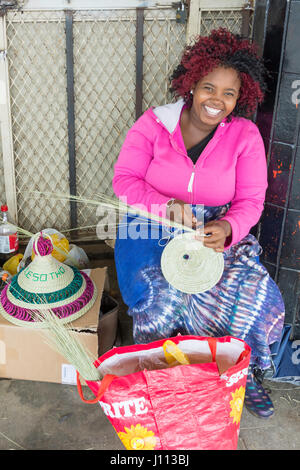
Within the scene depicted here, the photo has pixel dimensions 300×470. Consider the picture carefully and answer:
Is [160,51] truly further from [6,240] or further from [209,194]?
[6,240]

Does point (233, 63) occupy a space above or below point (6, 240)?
above

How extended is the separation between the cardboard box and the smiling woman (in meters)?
0.20

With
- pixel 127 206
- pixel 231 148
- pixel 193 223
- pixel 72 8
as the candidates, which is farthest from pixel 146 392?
pixel 72 8

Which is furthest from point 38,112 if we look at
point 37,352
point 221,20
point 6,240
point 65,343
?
point 65,343

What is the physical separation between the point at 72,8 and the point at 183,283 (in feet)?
6.08

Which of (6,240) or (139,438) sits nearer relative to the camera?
(139,438)

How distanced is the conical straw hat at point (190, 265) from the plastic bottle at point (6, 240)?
53.0 inches

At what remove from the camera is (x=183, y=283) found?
183cm

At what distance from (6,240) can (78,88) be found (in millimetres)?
1037

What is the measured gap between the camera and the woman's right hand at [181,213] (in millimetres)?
1915

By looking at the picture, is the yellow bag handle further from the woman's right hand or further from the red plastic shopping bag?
the woman's right hand

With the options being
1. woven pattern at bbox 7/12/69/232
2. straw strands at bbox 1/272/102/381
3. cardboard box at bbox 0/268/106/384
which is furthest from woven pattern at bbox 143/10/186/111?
straw strands at bbox 1/272/102/381

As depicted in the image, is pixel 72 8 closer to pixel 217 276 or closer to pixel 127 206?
pixel 127 206

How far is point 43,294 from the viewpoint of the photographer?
2029 millimetres
